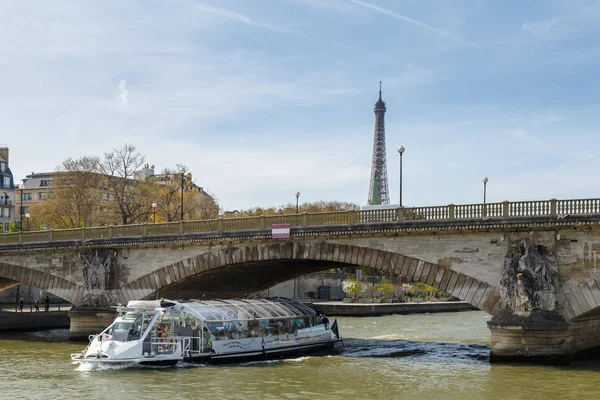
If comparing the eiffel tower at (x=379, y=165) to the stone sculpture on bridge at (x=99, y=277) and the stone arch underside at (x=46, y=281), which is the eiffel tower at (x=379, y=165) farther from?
the stone sculpture on bridge at (x=99, y=277)

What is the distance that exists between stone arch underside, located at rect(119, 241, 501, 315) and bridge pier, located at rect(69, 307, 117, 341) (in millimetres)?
1563

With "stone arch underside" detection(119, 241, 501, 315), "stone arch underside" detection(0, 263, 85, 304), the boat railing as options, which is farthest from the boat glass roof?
"stone arch underside" detection(0, 263, 85, 304)

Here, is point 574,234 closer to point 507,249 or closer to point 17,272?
point 507,249

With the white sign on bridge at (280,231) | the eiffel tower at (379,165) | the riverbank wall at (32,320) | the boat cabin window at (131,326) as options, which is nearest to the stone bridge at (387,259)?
the white sign on bridge at (280,231)

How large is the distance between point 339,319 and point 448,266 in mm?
35882

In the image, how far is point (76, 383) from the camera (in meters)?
34.2

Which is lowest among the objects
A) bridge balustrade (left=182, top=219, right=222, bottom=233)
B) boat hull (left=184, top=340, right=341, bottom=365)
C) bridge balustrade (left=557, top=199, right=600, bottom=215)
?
boat hull (left=184, top=340, right=341, bottom=365)

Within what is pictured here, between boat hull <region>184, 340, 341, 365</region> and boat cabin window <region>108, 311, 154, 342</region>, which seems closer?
boat cabin window <region>108, 311, 154, 342</region>

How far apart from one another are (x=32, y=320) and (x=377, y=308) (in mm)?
34678

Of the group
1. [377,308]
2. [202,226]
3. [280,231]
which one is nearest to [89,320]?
[202,226]

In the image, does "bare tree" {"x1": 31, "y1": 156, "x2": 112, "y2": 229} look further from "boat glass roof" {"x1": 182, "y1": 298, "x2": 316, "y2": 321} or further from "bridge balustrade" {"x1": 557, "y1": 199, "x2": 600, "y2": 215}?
"bridge balustrade" {"x1": 557, "y1": 199, "x2": 600, "y2": 215}

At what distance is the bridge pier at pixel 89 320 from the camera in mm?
53250

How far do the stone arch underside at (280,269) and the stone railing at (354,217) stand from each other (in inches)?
54.6

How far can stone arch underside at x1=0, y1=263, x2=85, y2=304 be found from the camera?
55906 mm
